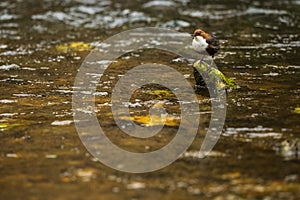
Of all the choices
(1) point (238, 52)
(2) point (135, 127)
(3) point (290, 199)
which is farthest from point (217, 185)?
(1) point (238, 52)

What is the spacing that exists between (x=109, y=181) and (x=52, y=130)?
1277 millimetres

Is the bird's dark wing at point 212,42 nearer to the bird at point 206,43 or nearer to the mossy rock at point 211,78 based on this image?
the bird at point 206,43

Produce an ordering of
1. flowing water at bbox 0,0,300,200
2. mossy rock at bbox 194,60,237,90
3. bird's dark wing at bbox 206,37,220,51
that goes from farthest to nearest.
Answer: bird's dark wing at bbox 206,37,220,51 < mossy rock at bbox 194,60,237,90 < flowing water at bbox 0,0,300,200

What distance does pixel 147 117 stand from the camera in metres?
5.31

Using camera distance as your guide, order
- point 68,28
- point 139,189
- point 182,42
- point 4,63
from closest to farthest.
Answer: point 139,189 → point 4,63 → point 182,42 → point 68,28

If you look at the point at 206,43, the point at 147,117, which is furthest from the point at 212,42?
the point at 147,117

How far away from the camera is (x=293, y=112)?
5371 mm

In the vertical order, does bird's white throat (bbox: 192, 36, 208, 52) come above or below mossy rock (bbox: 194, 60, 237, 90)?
above

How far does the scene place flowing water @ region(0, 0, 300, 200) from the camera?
3.80 m

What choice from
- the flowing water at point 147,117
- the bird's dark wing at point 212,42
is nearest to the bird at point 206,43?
the bird's dark wing at point 212,42

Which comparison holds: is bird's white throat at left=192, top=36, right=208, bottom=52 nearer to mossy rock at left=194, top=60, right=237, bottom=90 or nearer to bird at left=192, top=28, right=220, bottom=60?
bird at left=192, top=28, right=220, bottom=60

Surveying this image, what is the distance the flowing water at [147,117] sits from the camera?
3.80 m

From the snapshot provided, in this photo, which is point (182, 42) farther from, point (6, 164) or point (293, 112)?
point (6, 164)

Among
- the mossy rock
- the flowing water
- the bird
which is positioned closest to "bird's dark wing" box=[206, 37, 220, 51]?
the bird
